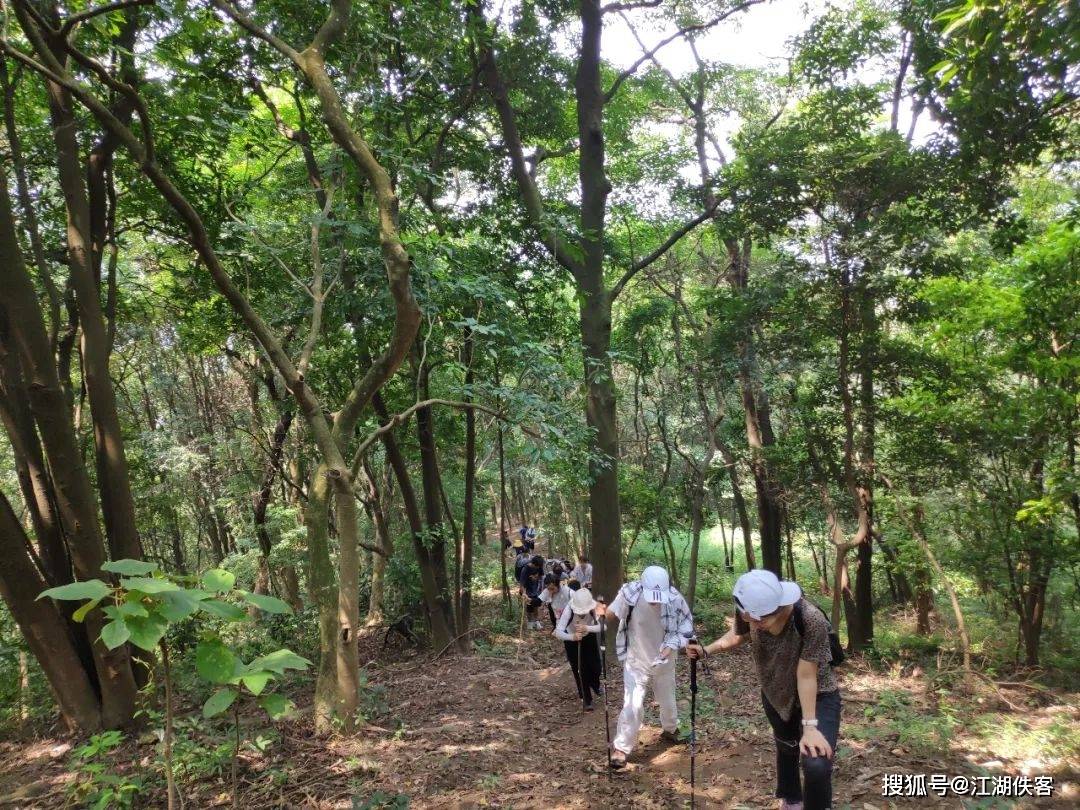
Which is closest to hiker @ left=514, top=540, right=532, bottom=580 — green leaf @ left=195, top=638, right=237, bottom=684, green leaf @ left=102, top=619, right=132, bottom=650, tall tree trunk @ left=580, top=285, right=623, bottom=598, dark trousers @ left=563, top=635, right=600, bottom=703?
tall tree trunk @ left=580, top=285, right=623, bottom=598

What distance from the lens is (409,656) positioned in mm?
10672

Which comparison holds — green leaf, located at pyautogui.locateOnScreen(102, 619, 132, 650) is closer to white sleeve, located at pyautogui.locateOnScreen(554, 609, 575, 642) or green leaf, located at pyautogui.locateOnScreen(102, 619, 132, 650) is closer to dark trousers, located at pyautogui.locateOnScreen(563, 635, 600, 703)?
white sleeve, located at pyautogui.locateOnScreen(554, 609, 575, 642)

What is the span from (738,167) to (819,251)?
1.70 metres

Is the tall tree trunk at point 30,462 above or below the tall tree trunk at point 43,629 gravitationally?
above

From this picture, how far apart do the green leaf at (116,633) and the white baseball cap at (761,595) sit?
275cm

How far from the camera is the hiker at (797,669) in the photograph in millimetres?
3393

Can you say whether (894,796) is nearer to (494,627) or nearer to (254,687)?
(254,687)

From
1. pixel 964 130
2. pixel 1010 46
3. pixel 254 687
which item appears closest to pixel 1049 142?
pixel 964 130

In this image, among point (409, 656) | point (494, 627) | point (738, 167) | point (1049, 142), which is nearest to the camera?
point (1049, 142)

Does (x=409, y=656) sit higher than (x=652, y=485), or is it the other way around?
(x=652, y=485)

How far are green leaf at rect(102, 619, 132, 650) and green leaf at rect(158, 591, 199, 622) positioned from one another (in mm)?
126

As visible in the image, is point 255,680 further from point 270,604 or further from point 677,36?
point 677,36

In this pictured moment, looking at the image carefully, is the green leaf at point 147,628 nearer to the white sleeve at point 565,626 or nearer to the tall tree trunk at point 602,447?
the white sleeve at point 565,626

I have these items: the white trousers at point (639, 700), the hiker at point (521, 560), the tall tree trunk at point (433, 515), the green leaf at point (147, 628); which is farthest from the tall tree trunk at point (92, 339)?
the hiker at point (521, 560)
